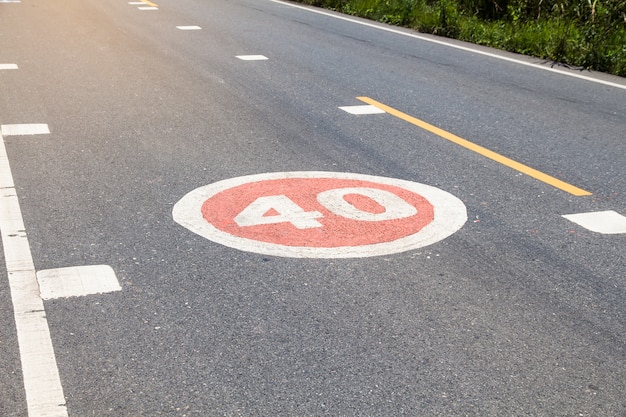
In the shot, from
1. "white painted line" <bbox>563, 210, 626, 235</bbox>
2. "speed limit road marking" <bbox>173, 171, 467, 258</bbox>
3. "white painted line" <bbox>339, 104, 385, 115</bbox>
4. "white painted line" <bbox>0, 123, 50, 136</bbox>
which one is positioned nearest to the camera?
"speed limit road marking" <bbox>173, 171, 467, 258</bbox>

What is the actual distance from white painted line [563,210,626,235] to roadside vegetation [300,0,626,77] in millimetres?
6191

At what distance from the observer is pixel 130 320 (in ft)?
14.3

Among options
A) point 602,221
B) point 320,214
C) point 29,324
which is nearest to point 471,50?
point 602,221

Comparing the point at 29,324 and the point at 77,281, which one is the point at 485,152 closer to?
the point at 77,281

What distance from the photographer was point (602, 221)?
595 cm

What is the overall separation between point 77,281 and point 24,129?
377 cm

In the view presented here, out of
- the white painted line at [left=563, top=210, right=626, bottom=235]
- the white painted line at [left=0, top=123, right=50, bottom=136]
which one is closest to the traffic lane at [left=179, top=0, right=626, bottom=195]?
the white painted line at [left=563, top=210, right=626, bottom=235]

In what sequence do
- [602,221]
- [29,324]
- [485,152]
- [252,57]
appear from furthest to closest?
1. [252,57]
2. [485,152]
3. [602,221]
4. [29,324]

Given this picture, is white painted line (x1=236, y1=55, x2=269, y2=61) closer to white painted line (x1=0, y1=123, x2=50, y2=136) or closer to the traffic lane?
the traffic lane

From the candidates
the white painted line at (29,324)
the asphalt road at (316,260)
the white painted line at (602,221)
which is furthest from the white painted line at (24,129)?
the white painted line at (602,221)

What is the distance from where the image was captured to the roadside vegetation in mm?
12445

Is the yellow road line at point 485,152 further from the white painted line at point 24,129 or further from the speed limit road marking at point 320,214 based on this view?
the white painted line at point 24,129

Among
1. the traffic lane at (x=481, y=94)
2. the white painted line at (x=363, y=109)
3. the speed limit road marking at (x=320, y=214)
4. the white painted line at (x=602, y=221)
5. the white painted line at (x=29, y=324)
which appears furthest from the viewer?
the white painted line at (x=363, y=109)

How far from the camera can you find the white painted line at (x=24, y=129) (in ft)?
26.2
